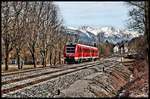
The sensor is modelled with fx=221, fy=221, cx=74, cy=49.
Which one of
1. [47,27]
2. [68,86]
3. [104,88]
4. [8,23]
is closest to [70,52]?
[47,27]

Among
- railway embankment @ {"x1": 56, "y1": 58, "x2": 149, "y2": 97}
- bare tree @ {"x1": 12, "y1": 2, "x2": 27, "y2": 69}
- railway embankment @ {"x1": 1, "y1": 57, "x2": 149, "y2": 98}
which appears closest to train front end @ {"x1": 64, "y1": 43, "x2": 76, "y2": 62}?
bare tree @ {"x1": 12, "y1": 2, "x2": 27, "y2": 69}

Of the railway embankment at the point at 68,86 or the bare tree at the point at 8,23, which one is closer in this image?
the railway embankment at the point at 68,86

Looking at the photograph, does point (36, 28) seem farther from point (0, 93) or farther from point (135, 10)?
point (0, 93)

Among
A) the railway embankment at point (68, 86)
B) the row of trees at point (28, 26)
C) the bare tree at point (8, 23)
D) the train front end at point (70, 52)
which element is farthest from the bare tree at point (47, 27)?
the railway embankment at point (68, 86)

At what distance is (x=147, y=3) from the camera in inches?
863

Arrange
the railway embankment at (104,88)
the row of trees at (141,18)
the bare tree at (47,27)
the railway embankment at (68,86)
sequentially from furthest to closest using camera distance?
the bare tree at (47,27) → the row of trees at (141,18) → the railway embankment at (104,88) → the railway embankment at (68,86)

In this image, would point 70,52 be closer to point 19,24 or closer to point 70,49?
point 70,49

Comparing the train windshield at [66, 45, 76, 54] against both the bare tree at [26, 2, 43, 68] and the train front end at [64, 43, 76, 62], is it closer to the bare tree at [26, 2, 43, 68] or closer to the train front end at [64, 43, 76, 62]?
the train front end at [64, 43, 76, 62]

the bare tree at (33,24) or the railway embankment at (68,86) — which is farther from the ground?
the bare tree at (33,24)

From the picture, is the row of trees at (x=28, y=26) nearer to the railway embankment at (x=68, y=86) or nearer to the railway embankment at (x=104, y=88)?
the railway embankment at (x=68, y=86)

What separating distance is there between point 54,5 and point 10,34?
45.2ft

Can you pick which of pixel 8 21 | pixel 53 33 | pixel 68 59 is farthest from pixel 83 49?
pixel 8 21

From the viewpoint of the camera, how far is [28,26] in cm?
3092

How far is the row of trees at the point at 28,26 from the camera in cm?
2552
